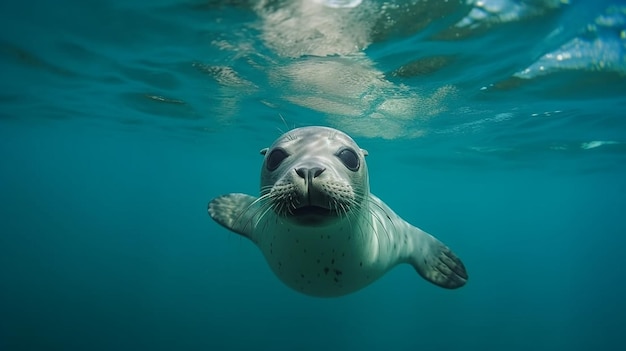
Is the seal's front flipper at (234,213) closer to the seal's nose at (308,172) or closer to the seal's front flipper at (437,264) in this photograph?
the seal's front flipper at (437,264)

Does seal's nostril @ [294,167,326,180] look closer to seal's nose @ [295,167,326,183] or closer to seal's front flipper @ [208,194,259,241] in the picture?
seal's nose @ [295,167,326,183]

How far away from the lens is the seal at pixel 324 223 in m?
2.22

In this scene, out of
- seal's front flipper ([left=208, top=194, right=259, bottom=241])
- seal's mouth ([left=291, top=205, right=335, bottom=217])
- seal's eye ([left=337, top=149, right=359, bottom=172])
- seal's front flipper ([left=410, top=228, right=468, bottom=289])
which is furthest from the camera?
seal's front flipper ([left=208, top=194, right=259, bottom=241])

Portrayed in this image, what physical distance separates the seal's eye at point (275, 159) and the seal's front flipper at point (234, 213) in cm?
140

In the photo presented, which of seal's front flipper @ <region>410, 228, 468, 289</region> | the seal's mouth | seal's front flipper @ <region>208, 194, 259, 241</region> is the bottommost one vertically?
seal's front flipper @ <region>410, 228, 468, 289</region>

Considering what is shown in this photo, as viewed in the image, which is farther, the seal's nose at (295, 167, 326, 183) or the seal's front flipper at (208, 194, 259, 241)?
the seal's front flipper at (208, 194, 259, 241)

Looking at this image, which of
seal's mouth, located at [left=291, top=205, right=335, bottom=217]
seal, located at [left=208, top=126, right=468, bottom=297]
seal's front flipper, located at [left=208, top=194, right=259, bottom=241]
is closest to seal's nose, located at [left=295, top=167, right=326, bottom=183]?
seal, located at [left=208, top=126, right=468, bottom=297]

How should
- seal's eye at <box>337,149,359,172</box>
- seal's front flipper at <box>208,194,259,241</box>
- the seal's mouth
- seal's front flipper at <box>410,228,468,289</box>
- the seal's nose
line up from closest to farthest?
the seal's nose, the seal's mouth, seal's eye at <box>337,149,359,172</box>, seal's front flipper at <box>410,228,468,289</box>, seal's front flipper at <box>208,194,259,241</box>

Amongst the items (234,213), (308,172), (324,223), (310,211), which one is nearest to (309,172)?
(308,172)

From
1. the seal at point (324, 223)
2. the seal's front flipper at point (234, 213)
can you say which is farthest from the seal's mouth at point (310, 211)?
the seal's front flipper at point (234, 213)

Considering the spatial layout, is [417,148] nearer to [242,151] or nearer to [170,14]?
[242,151]

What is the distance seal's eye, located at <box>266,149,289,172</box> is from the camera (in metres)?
2.86

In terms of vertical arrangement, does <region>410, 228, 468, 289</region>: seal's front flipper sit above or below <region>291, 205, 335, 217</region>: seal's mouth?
below

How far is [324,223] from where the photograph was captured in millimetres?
2359
